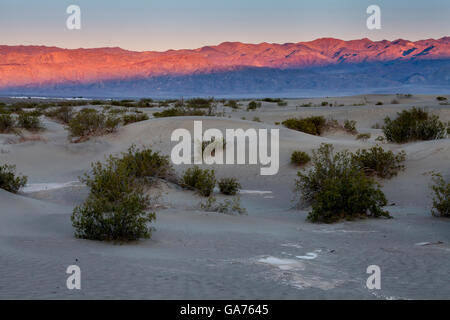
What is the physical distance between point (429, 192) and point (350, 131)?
13.4m

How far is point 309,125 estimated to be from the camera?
79.6 ft

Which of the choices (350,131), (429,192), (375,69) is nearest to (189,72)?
(375,69)

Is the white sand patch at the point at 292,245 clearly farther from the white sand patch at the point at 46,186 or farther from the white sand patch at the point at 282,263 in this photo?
the white sand patch at the point at 46,186

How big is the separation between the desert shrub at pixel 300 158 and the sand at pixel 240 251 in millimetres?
1402

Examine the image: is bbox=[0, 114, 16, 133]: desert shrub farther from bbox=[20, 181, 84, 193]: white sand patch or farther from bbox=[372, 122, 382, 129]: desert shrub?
bbox=[372, 122, 382, 129]: desert shrub

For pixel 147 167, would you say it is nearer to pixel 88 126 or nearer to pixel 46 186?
pixel 46 186

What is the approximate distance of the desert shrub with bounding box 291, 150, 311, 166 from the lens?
1525 cm

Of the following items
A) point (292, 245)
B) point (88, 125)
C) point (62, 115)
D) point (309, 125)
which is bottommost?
point (292, 245)

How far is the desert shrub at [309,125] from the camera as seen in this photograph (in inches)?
942

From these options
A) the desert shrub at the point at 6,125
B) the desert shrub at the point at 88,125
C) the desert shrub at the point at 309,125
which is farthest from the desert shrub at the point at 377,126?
the desert shrub at the point at 6,125

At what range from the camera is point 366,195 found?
970 centimetres

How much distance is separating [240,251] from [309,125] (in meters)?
17.8

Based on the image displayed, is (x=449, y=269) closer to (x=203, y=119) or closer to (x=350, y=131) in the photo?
(x=203, y=119)

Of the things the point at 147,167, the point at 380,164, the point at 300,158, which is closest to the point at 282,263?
the point at 147,167
